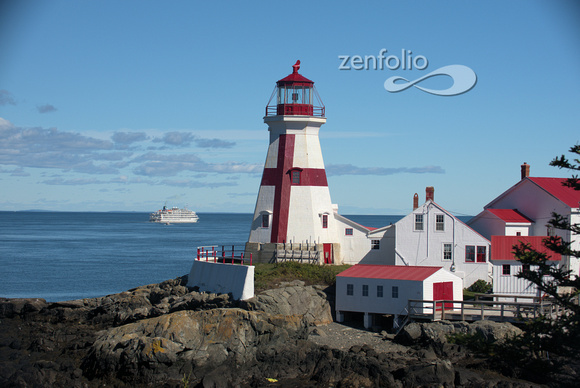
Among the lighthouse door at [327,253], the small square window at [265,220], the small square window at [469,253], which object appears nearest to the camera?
the small square window at [469,253]

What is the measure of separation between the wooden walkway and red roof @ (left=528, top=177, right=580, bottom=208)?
6900mm

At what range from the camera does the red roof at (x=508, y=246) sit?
111 feet

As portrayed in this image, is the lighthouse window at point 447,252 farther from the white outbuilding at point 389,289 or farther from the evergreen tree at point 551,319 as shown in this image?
the evergreen tree at point 551,319

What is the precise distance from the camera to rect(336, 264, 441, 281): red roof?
31.8 metres

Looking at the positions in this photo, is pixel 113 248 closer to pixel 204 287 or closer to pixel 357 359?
pixel 204 287

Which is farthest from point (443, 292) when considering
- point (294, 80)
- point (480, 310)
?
point (294, 80)

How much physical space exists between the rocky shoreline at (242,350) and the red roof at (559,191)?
10.4 metres

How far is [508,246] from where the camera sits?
34094mm

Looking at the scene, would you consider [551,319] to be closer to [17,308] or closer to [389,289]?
[389,289]

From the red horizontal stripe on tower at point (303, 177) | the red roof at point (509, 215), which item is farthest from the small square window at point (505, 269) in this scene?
the red horizontal stripe on tower at point (303, 177)

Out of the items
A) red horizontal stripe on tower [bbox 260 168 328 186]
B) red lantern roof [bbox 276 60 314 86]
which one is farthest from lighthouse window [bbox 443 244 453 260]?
red lantern roof [bbox 276 60 314 86]

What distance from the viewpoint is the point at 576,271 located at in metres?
35.1

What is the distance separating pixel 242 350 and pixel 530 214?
1808 cm

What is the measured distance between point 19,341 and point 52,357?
8.92 ft
